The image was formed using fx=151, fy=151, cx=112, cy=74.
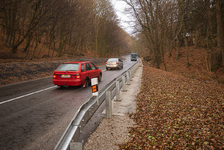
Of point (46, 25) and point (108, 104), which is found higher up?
point (46, 25)

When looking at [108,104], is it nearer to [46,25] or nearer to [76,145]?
[76,145]

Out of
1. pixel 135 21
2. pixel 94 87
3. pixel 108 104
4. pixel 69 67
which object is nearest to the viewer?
pixel 94 87

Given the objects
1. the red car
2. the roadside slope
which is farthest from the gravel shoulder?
the red car

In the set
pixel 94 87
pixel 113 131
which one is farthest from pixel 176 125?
pixel 94 87

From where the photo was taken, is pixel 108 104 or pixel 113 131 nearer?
pixel 113 131

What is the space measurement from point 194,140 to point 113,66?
16362mm

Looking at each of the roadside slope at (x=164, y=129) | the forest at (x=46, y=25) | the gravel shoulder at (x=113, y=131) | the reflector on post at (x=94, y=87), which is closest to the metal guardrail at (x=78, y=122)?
the reflector on post at (x=94, y=87)

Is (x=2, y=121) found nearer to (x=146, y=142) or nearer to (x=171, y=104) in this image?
(x=146, y=142)

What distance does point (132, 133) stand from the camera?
377 centimetres

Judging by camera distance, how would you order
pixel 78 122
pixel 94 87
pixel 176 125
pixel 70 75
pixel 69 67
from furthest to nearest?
1. pixel 69 67
2. pixel 70 75
3. pixel 176 125
4. pixel 94 87
5. pixel 78 122

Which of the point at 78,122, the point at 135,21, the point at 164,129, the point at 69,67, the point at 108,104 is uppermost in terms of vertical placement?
the point at 135,21

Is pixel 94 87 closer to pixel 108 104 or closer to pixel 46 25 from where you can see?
pixel 108 104

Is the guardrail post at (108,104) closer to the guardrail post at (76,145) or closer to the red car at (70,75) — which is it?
the guardrail post at (76,145)

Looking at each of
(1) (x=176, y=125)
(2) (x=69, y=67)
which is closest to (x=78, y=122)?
(1) (x=176, y=125)
